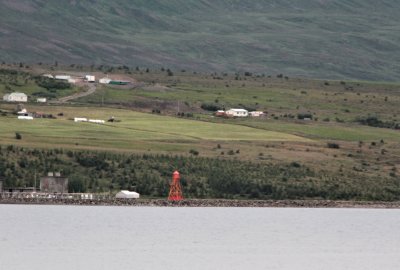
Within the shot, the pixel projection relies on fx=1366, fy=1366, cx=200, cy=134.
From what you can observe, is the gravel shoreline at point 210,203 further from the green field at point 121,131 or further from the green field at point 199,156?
the green field at point 121,131

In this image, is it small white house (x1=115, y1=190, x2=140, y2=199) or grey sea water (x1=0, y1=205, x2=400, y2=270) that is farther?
small white house (x1=115, y1=190, x2=140, y2=199)

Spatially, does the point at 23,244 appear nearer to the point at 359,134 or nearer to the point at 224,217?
the point at 224,217

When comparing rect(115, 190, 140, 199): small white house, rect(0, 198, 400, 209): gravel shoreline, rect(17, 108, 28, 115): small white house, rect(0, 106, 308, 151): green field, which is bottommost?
rect(0, 198, 400, 209): gravel shoreline

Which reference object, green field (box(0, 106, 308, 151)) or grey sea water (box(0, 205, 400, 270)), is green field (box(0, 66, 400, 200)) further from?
grey sea water (box(0, 205, 400, 270))

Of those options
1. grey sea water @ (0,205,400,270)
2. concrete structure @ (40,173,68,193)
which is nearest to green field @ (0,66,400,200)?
concrete structure @ (40,173,68,193)

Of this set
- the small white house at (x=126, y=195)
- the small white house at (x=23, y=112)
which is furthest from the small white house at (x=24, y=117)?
the small white house at (x=126, y=195)

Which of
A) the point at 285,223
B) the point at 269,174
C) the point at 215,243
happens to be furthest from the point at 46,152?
the point at 215,243
